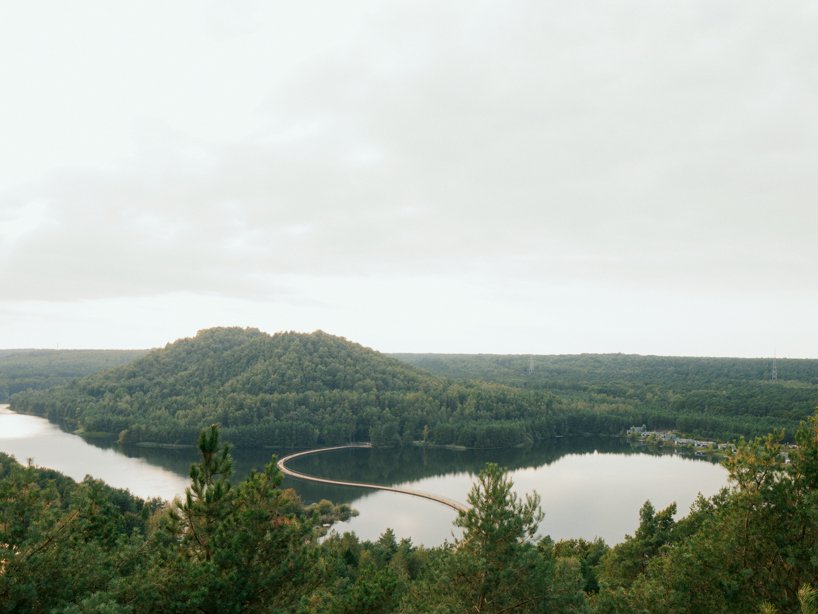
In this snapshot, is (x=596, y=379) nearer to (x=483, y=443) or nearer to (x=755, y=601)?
(x=483, y=443)

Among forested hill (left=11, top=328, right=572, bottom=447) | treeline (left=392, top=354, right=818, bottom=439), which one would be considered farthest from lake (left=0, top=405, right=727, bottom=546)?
treeline (left=392, top=354, right=818, bottom=439)

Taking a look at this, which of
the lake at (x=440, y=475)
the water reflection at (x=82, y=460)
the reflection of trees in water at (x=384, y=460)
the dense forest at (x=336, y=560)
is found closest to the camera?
the dense forest at (x=336, y=560)

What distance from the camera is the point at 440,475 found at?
238 feet

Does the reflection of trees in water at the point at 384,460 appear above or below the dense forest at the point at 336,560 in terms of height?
below

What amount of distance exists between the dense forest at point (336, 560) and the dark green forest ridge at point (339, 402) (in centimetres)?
8350

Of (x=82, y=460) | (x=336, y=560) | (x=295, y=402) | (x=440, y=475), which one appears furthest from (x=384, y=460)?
(x=336, y=560)

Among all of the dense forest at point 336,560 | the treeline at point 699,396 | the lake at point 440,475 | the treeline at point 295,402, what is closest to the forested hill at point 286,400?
the treeline at point 295,402

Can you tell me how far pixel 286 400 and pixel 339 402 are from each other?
34.0 ft

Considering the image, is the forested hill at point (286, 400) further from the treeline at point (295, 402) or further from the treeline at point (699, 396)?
the treeline at point (699, 396)

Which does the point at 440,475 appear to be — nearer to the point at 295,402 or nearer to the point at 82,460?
the point at 295,402

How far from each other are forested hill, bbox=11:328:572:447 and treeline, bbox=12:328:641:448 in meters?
0.24

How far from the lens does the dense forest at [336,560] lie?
9289mm

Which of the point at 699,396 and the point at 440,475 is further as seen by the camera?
the point at 699,396

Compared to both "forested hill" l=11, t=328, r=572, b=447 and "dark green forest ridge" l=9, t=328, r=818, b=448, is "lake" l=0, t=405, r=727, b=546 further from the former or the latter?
"forested hill" l=11, t=328, r=572, b=447
